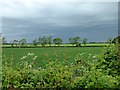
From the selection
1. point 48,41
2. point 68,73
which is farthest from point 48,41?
point 68,73

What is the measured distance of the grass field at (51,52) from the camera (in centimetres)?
345

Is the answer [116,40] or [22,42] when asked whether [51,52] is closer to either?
[22,42]

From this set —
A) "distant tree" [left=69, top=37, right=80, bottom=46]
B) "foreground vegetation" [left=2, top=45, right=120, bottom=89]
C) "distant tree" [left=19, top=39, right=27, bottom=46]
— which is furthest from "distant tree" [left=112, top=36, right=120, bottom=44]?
"distant tree" [left=19, top=39, right=27, bottom=46]

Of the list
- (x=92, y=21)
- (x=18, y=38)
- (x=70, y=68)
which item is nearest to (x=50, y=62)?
(x=70, y=68)

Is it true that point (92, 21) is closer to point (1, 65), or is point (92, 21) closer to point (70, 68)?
point (70, 68)

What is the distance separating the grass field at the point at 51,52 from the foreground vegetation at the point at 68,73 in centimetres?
13

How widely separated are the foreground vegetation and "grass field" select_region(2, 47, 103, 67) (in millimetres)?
133

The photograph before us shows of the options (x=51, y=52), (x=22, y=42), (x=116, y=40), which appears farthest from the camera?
(x=22, y=42)

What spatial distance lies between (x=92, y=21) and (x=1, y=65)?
60.6 inches

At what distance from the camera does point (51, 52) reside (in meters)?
3.65

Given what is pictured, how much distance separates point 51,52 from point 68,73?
744 mm

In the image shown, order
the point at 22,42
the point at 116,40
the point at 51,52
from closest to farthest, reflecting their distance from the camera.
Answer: the point at 116,40 < the point at 51,52 < the point at 22,42

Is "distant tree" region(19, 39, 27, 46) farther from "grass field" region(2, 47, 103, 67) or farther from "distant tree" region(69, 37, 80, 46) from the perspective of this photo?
"distant tree" region(69, 37, 80, 46)

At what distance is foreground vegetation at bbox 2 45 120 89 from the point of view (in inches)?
112
